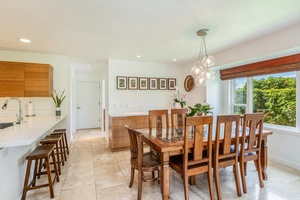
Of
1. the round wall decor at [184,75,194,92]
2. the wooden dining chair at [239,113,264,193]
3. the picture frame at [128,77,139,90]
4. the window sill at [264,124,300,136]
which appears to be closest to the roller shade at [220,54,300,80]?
the round wall decor at [184,75,194,92]

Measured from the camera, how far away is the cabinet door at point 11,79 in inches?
129

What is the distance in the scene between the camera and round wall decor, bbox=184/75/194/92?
471 cm

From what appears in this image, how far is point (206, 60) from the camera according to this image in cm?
259

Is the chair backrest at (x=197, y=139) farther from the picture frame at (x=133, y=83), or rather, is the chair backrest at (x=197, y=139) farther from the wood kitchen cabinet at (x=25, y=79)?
the wood kitchen cabinet at (x=25, y=79)

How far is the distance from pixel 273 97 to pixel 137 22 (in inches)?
126

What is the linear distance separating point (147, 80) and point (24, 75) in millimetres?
3018

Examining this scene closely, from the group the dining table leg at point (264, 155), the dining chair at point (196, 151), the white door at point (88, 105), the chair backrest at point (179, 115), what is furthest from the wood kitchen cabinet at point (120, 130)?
the white door at point (88, 105)

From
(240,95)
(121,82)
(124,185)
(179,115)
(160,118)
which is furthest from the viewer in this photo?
(121,82)

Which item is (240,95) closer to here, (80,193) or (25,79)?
(80,193)

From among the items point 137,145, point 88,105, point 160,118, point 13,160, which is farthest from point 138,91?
point 13,160

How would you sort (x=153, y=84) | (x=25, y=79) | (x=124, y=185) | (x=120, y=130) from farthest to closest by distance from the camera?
(x=153, y=84)
(x=120, y=130)
(x=25, y=79)
(x=124, y=185)

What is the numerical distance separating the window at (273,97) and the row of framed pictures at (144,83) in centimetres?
200

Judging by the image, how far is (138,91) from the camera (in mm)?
4617

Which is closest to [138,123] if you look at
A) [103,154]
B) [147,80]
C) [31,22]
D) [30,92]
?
[103,154]
